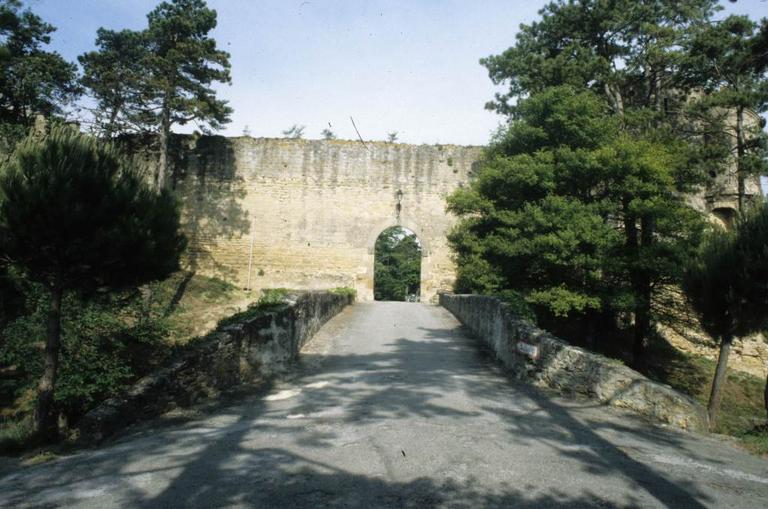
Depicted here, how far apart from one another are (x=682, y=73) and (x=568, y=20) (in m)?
4.23

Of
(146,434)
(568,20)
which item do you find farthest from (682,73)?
(146,434)

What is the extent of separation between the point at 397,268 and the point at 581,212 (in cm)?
3918

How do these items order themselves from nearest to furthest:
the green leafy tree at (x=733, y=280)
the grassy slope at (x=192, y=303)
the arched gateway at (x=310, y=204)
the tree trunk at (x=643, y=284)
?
1. the green leafy tree at (x=733, y=280)
2. the tree trunk at (x=643, y=284)
3. the grassy slope at (x=192, y=303)
4. the arched gateway at (x=310, y=204)

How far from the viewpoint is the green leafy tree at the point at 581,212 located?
13430mm

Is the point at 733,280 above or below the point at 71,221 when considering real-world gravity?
below

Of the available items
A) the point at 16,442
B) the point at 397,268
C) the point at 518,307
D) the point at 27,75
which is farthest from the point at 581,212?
the point at 397,268

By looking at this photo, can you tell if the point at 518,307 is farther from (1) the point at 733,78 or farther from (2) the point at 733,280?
(1) the point at 733,78

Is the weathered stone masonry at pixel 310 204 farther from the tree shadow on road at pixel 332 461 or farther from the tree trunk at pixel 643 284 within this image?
the tree shadow on road at pixel 332 461

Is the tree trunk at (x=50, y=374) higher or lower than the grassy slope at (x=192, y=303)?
higher

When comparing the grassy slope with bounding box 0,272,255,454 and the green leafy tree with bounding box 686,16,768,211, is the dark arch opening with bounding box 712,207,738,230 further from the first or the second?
the grassy slope with bounding box 0,272,255,454

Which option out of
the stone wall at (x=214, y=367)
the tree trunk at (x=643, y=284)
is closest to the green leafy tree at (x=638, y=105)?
the tree trunk at (x=643, y=284)

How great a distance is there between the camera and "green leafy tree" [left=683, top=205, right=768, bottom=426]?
8.00 m

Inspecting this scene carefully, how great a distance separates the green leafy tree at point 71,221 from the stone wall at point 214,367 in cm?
142

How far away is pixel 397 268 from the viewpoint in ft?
172
